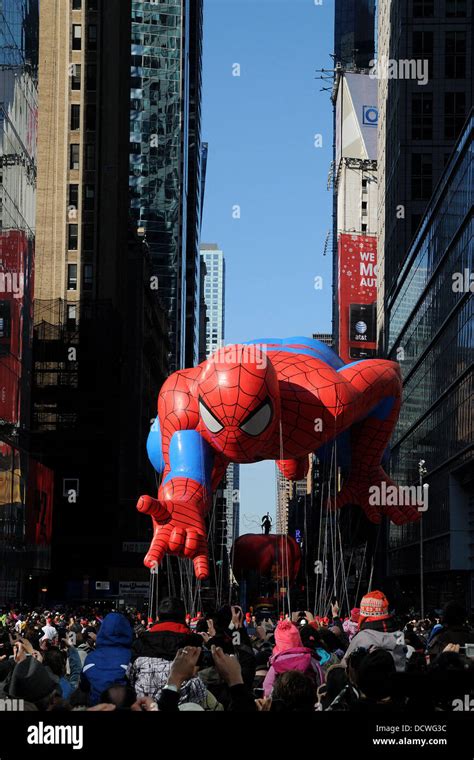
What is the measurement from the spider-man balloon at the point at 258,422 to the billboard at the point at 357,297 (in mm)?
67502

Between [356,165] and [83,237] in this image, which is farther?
[356,165]

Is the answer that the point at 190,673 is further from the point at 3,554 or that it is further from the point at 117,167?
the point at 117,167

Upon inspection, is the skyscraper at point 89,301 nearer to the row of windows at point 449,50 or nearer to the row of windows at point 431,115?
the row of windows at point 431,115

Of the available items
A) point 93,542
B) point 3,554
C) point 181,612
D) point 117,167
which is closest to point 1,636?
point 181,612

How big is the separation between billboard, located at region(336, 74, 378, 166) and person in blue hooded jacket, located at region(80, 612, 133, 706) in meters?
113

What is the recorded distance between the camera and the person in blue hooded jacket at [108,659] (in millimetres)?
9312

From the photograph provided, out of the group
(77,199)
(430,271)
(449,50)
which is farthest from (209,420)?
(77,199)

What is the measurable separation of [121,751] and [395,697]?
6.13ft

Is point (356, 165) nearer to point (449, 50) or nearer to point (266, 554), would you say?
point (449, 50)

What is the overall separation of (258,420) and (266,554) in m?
10.2

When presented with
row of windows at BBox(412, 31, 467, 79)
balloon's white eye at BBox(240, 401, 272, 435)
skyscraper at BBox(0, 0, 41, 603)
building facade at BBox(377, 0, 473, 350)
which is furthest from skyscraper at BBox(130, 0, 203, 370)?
balloon's white eye at BBox(240, 401, 272, 435)

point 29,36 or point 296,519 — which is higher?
point 29,36

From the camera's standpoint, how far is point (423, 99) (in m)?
83.4

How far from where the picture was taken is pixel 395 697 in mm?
6500
